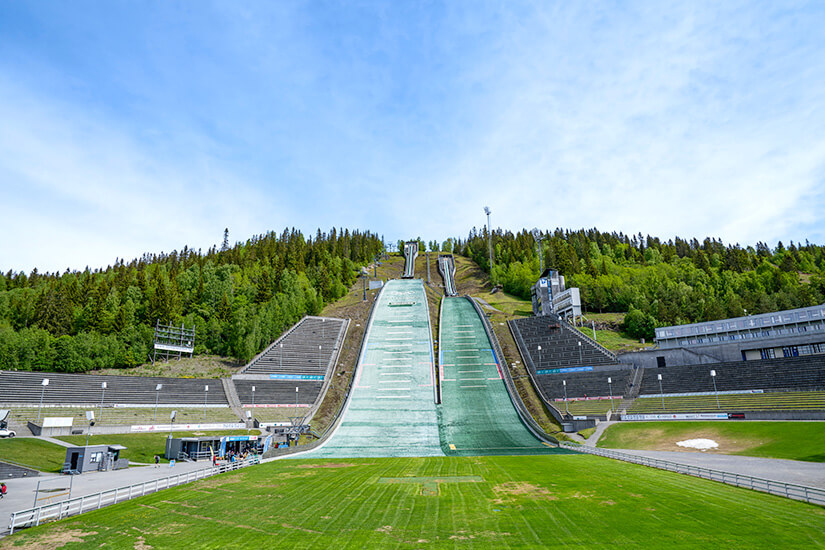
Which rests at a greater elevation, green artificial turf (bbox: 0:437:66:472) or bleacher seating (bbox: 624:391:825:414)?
bleacher seating (bbox: 624:391:825:414)

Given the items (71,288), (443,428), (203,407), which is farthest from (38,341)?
(443,428)

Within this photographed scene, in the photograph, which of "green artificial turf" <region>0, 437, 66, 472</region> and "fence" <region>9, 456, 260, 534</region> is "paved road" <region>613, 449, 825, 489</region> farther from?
"green artificial turf" <region>0, 437, 66, 472</region>

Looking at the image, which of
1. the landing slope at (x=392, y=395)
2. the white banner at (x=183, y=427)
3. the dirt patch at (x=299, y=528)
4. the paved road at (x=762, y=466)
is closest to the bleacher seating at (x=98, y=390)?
the white banner at (x=183, y=427)

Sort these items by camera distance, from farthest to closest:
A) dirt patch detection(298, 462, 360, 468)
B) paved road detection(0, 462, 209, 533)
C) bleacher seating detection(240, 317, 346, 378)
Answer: bleacher seating detection(240, 317, 346, 378), dirt patch detection(298, 462, 360, 468), paved road detection(0, 462, 209, 533)

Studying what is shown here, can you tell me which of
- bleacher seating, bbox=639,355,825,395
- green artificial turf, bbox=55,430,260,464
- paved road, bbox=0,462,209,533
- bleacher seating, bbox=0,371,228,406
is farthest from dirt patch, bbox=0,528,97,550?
bleacher seating, bbox=639,355,825,395

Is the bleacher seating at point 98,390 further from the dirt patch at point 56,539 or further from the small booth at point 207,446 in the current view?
the dirt patch at point 56,539

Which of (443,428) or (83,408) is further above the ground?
(83,408)

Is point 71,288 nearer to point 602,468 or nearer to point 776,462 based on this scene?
point 602,468
